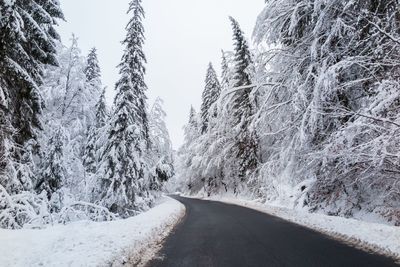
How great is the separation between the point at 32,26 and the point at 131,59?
12.8 m

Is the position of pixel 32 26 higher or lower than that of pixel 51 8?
lower

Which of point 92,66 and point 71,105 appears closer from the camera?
point 71,105

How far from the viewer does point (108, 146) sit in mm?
23391

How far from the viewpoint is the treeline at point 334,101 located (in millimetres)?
9727

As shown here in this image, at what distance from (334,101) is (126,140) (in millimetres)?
13712

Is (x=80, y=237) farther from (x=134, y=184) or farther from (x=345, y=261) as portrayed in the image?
(x=134, y=184)

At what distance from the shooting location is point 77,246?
7277 mm

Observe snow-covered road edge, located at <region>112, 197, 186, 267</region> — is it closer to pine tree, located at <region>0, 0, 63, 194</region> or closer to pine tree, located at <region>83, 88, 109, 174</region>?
pine tree, located at <region>0, 0, 63, 194</region>

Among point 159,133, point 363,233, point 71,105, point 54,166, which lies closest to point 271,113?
point 363,233

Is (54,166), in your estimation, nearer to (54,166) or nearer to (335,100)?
(54,166)

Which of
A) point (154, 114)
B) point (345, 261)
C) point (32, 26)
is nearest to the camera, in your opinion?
point (345, 261)

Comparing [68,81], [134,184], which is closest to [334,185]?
[134,184]

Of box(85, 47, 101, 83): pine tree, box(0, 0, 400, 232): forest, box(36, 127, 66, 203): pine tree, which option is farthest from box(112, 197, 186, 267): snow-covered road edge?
box(85, 47, 101, 83): pine tree

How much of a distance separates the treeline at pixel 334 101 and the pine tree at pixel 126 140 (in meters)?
8.08
